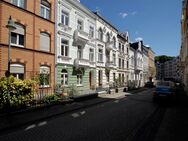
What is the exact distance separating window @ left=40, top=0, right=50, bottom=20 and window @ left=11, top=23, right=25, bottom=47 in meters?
3.16

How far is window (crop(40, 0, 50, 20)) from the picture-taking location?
1836 cm

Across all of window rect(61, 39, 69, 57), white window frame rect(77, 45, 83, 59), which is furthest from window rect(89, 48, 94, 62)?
window rect(61, 39, 69, 57)

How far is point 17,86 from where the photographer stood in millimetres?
10844

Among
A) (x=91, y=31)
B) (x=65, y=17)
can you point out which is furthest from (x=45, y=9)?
(x=91, y=31)

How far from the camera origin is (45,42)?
18.5 metres

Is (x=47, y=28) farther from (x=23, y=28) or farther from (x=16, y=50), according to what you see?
(x=16, y=50)

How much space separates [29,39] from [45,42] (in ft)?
6.81

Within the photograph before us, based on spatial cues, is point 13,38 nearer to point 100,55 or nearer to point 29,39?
point 29,39

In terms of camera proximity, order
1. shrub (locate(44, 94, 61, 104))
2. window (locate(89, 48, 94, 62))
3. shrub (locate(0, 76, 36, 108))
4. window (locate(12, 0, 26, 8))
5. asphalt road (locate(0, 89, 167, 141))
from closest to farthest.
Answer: asphalt road (locate(0, 89, 167, 141)) < shrub (locate(0, 76, 36, 108)) < shrub (locate(44, 94, 61, 104)) < window (locate(12, 0, 26, 8)) < window (locate(89, 48, 94, 62))

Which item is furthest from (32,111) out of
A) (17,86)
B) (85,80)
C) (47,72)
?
(85,80)

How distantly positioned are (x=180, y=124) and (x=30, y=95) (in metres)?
7.91

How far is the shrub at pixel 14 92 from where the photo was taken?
10.1 meters

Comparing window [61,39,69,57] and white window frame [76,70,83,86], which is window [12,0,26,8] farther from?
white window frame [76,70,83,86]

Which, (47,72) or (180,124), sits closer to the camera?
(180,124)
